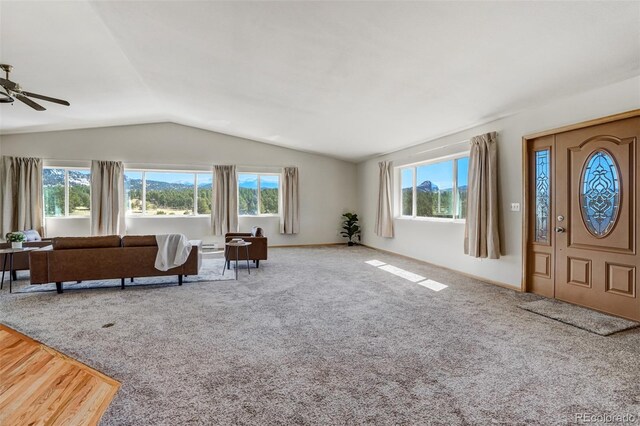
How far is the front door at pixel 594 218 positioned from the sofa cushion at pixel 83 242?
588cm

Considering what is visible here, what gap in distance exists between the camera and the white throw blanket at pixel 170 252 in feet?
15.3

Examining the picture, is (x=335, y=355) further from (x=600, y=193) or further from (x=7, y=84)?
(x=7, y=84)

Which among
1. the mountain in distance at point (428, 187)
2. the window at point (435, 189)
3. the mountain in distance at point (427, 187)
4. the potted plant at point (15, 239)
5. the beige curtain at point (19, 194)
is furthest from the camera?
the beige curtain at point (19, 194)

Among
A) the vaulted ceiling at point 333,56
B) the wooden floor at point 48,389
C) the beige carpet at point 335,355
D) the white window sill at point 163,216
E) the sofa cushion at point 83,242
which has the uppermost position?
the vaulted ceiling at point 333,56

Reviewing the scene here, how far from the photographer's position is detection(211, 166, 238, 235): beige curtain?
8617 millimetres

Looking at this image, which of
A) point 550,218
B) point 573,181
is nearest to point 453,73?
point 573,181

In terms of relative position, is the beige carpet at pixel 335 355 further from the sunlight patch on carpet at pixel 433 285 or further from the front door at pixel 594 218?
the front door at pixel 594 218

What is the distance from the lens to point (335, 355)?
254cm

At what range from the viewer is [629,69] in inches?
122

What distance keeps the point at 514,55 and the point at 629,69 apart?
113 cm

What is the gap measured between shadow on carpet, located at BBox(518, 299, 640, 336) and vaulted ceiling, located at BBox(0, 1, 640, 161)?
2472mm

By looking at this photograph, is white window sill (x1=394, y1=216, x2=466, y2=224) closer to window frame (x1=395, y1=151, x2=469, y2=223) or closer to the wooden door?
window frame (x1=395, y1=151, x2=469, y2=223)

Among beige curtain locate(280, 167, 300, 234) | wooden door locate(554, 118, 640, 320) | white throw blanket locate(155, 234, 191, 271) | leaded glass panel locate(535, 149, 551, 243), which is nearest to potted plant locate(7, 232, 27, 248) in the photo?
white throw blanket locate(155, 234, 191, 271)

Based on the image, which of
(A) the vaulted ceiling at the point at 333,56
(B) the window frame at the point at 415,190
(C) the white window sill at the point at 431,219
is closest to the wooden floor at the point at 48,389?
(A) the vaulted ceiling at the point at 333,56
